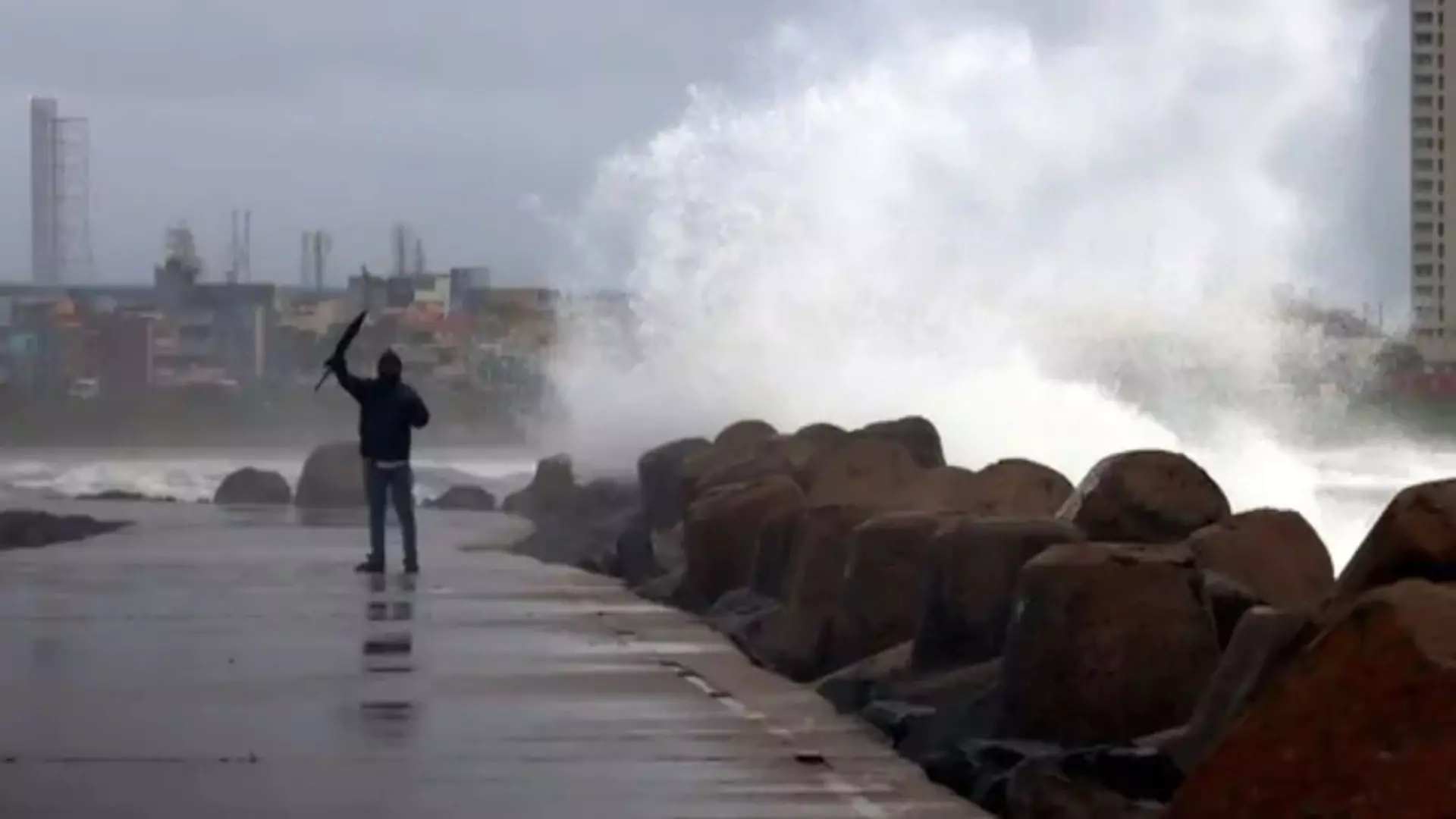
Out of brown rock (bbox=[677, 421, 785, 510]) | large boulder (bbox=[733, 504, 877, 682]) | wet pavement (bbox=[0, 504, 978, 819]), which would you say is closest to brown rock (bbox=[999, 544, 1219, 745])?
wet pavement (bbox=[0, 504, 978, 819])

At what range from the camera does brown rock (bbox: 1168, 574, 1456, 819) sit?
24.9 ft

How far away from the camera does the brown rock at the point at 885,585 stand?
13.5 metres

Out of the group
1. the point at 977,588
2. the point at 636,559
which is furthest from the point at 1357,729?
the point at 636,559

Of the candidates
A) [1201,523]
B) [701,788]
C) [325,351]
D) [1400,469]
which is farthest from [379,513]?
[325,351]

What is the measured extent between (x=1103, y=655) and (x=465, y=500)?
2813 cm

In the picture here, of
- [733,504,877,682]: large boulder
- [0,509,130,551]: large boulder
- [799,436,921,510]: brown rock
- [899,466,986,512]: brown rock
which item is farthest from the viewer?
[0,509,130,551]: large boulder

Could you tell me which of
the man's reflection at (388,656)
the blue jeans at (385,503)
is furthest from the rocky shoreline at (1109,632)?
the blue jeans at (385,503)

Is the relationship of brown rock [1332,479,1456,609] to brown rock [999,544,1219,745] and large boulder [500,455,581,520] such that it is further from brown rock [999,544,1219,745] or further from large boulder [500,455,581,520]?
large boulder [500,455,581,520]

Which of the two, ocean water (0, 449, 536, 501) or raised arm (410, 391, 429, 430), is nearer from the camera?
raised arm (410, 391, 429, 430)

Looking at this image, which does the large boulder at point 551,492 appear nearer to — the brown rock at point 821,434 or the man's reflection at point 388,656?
the brown rock at point 821,434

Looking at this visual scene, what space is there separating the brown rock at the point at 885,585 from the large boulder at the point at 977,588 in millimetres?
957

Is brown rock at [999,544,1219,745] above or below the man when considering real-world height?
below

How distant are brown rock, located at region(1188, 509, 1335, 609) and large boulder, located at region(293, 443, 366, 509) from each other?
23888 mm

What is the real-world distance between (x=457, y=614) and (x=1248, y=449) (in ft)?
81.6
